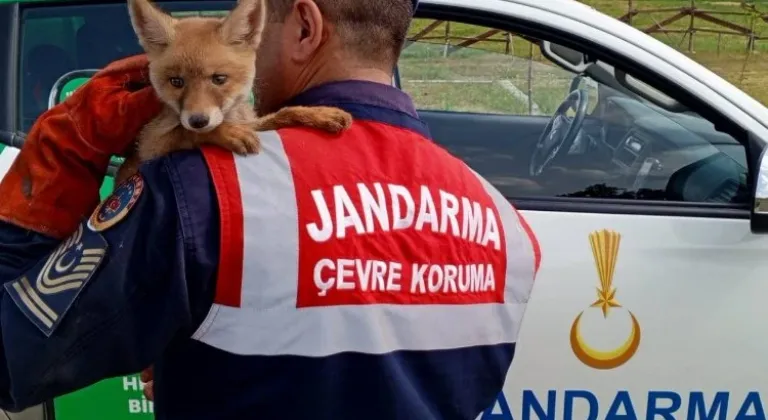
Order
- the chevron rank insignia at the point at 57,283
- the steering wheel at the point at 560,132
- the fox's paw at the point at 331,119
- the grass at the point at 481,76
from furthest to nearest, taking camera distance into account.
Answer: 1. the grass at the point at 481,76
2. the steering wheel at the point at 560,132
3. the fox's paw at the point at 331,119
4. the chevron rank insignia at the point at 57,283

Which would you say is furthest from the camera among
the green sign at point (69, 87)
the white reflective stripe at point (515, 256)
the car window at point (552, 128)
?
the car window at point (552, 128)

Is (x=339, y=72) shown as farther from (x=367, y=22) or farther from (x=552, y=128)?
(x=552, y=128)

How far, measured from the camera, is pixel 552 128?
267 centimetres

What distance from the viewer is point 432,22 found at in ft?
7.69

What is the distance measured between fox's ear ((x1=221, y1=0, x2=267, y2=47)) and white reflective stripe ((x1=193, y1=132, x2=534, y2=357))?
0.58 ft

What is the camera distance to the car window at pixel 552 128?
2.27m

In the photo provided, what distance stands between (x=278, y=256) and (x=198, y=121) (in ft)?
0.77

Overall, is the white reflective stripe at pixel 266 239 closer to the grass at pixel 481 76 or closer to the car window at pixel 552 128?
the car window at pixel 552 128

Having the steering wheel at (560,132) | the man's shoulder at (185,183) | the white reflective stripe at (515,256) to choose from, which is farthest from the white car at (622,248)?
the man's shoulder at (185,183)

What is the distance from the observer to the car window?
227cm

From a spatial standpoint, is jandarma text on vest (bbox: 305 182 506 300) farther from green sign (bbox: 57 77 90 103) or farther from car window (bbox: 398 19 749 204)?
green sign (bbox: 57 77 90 103)

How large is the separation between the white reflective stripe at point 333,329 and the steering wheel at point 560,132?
4.21 ft

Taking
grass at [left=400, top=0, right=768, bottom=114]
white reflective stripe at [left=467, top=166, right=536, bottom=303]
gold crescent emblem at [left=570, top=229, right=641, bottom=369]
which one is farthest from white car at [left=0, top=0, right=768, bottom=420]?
white reflective stripe at [left=467, top=166, right=536, bottom=303]

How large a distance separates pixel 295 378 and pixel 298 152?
27 centimetres
